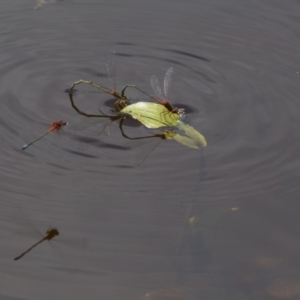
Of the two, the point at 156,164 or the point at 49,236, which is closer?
the point at 49,236

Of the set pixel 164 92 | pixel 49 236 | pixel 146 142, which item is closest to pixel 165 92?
pixel 164 92

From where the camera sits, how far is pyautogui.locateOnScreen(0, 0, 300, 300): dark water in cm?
206

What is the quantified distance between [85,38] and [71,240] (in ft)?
4.86

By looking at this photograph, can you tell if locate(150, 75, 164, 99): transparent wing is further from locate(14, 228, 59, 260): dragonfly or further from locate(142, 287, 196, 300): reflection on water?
locate(142, 287, 196, 300): reflection on water

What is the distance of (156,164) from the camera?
250 centimetres

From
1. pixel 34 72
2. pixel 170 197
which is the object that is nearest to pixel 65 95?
pixel 34 72

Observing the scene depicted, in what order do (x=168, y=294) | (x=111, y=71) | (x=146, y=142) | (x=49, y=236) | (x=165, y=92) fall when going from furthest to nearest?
(x=111, y=71)
(x=165, y=92)
(x=146, y=142)
(x=49, y=236)
(x=168, y=294)

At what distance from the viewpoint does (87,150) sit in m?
2.56

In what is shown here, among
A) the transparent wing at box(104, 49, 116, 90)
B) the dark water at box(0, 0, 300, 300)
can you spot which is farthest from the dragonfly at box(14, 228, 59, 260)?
the transparent wing at box(104, 49, 116, 90)

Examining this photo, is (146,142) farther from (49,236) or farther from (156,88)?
(49,236)

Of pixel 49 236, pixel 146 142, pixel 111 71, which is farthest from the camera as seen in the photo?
pixel 111 71

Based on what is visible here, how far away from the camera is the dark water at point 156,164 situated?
6.76 feet

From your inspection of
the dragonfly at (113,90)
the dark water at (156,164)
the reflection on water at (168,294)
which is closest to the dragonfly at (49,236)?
the dark water at (156,164)

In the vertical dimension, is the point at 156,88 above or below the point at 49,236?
above
